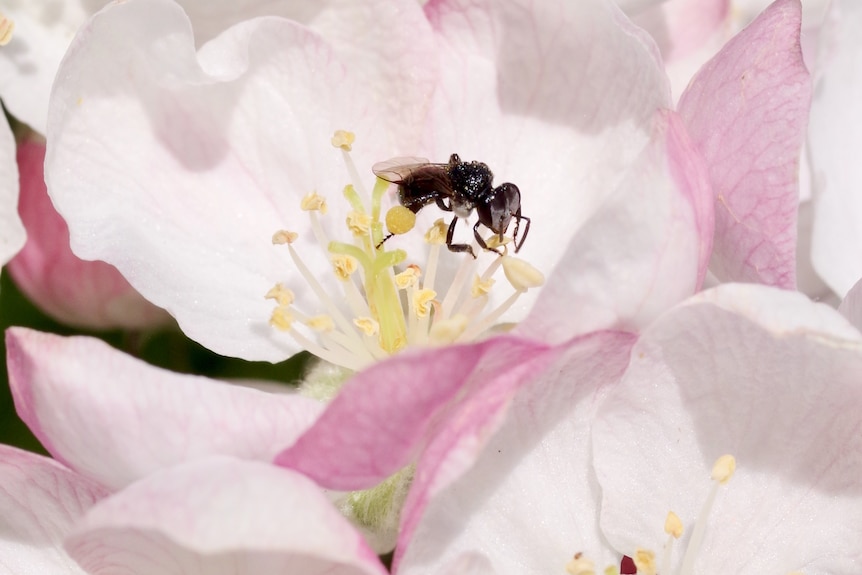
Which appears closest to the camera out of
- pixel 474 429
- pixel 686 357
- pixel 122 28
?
pixel 474 429

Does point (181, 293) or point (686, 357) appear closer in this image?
point (686, 357)

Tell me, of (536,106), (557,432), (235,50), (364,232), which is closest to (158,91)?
(235,50)

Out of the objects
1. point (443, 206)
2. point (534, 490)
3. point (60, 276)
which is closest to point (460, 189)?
point (443, 206)

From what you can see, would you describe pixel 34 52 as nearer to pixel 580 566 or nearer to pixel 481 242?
pixel 481 242

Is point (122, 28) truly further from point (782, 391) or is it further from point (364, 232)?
point (782, 391)

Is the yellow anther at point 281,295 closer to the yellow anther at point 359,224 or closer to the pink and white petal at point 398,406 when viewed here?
the yellow anther at point 359,224

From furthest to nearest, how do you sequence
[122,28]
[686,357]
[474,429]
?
[122,28] → [686,357] → [474,429]

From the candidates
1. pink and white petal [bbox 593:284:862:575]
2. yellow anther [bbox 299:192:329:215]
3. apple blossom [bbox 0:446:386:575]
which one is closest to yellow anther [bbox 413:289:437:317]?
yellow anther [bbox 299:192:329:215]

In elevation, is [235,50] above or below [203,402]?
above
